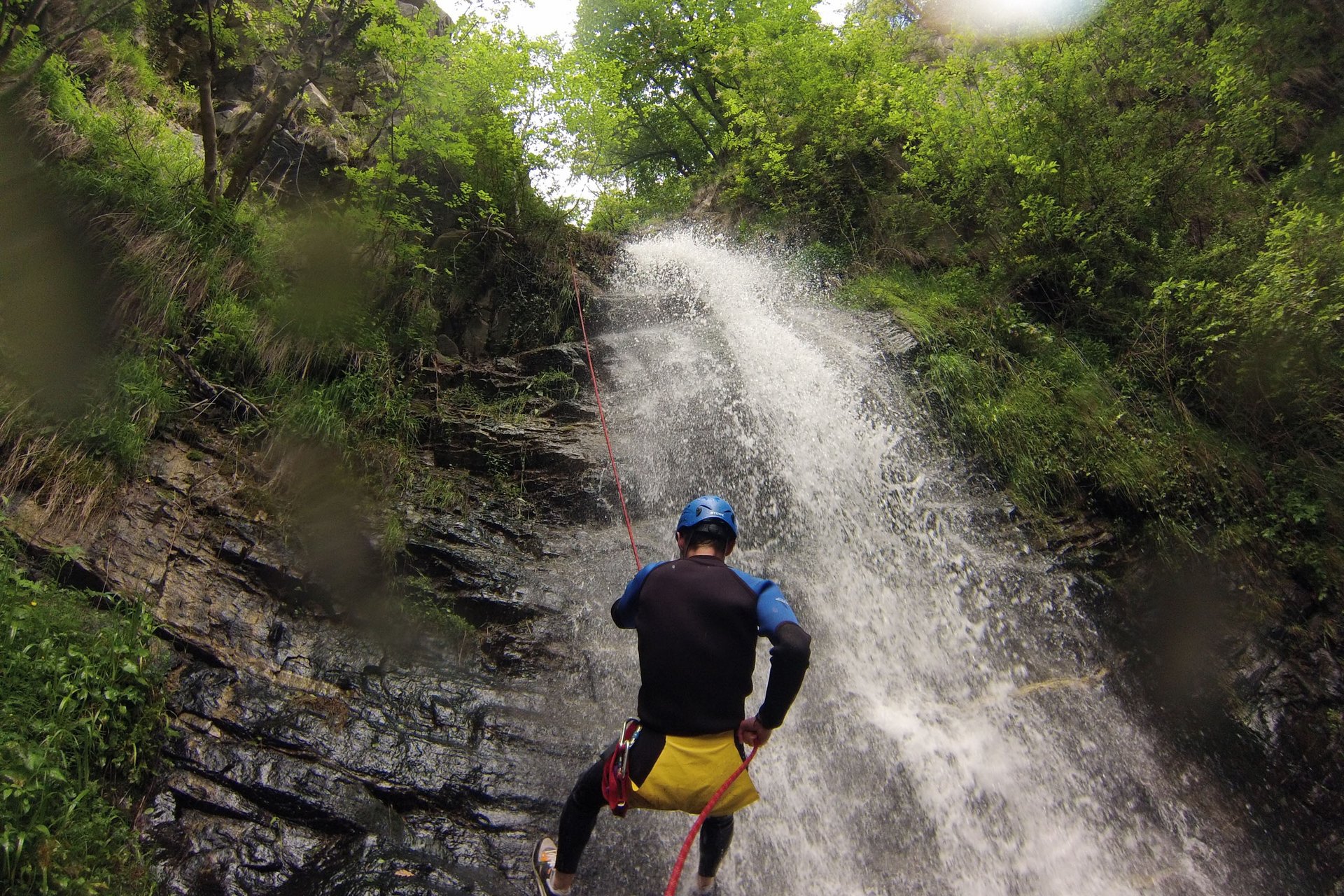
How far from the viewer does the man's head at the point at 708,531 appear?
112 inches

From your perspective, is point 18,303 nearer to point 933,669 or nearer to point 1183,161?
point 933,669

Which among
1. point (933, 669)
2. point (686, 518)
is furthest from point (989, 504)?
point (686, 518)

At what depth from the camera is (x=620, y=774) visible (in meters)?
2.63

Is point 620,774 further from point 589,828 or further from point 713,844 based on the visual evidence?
point 713,844

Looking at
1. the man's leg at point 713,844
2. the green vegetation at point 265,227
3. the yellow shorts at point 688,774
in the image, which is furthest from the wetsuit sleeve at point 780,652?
the green vegetation at point 265,227

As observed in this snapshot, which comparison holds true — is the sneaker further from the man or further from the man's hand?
the man's hand

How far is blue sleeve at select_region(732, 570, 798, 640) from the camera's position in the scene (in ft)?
8.09

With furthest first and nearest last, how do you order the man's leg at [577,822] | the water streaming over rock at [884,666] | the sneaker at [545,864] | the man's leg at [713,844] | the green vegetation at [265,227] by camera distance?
1. the green vegetation at [265,227]
2. the water streaming over rock at [884,666]
3. the sneaker at [545,864]
4. the man's leg at [713,844]
5. the man's leg at [577,822]

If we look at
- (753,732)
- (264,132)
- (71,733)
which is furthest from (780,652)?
(264,132)

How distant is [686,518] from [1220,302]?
23.2 feet

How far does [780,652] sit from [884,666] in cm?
342

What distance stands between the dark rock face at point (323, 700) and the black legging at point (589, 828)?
1.12 meters

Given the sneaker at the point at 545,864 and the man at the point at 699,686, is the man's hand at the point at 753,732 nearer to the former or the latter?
the man at the point at 699,686

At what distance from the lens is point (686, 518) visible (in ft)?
9.61
